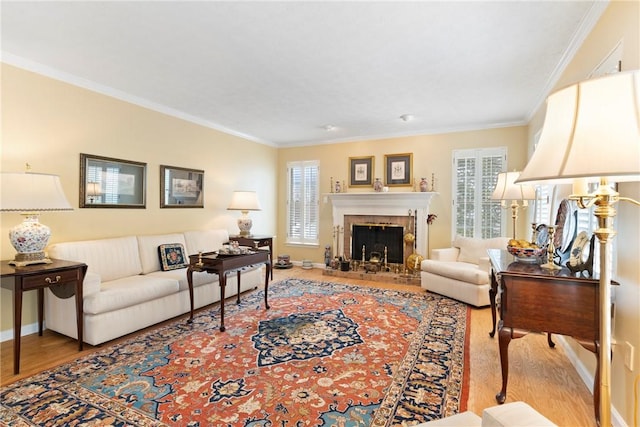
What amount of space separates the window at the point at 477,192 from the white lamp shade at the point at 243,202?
339cm

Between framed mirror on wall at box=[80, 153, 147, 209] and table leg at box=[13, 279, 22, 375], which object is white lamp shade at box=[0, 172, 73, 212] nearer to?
table leg at box=[13, 279, 22, 375]

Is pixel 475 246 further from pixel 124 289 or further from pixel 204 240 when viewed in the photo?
pixel 124 289

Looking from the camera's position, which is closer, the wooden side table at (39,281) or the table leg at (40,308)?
the wooden side table at (39,281)

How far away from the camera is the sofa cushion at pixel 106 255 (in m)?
3.04

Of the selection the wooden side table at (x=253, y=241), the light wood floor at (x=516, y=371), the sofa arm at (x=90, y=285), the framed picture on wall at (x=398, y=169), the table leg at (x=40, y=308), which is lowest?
the light wood floor at (x=516, y=371)

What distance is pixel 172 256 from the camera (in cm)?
394

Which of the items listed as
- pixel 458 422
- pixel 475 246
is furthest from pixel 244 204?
pixel 458 422

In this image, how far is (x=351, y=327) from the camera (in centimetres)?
320

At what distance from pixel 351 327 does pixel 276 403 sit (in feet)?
4.50

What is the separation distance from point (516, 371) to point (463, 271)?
5.49 ft

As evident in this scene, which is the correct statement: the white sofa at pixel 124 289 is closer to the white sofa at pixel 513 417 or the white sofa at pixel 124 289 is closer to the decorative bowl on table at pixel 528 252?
the white sofa at pixel 513 417

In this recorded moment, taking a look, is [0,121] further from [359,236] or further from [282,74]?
[359,236]

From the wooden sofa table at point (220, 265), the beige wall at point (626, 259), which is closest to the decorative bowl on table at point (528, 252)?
the beige wall at point (626, 259)

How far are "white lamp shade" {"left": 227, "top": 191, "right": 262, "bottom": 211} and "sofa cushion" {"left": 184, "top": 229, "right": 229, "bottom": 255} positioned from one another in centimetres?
47
